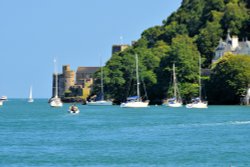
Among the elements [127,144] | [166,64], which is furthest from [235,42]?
[127,144]

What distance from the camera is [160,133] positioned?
8038 cm

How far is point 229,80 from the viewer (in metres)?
160

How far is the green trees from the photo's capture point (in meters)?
160

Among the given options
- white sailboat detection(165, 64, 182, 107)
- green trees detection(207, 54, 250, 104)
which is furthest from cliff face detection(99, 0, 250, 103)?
green trees detection(207, 54, 250, 104)

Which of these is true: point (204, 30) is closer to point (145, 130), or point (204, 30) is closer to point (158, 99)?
point (158, 99)

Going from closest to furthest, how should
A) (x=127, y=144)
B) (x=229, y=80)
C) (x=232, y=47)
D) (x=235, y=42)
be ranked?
(x=127, y=144) < (x=229, y=80) < (x=232, y=47) < (x=235, y=42)

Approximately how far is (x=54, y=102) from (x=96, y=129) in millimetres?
84257

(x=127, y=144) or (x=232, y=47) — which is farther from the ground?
(x=232, y=47)

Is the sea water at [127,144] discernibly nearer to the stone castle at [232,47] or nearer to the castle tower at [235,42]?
the stone castle at [232,47]

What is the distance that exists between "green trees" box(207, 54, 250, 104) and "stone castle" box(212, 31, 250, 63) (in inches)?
925

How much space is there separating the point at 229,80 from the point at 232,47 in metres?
35.0

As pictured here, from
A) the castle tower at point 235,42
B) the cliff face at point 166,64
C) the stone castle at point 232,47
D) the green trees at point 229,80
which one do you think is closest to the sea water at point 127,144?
the green trees at point 229,80

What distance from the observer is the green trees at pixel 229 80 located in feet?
525

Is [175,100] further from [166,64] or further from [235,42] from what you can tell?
[235,42]
